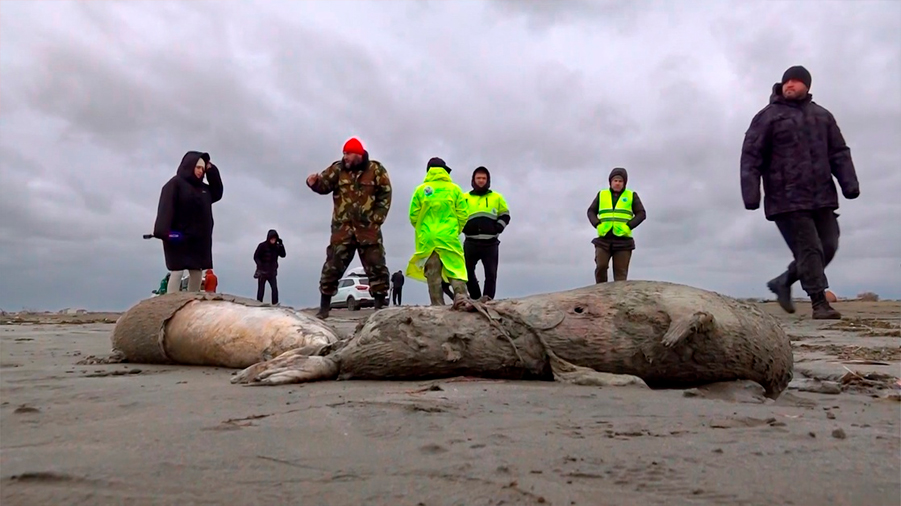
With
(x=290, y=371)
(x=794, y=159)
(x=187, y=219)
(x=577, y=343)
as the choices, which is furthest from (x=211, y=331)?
(x=794, y=159)

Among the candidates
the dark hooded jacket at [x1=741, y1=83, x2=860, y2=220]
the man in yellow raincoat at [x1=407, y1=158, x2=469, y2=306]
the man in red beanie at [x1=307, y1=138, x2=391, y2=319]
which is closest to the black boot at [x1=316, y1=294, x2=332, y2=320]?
the man in red beanie at [x1=307, y1=138, x2=391, y2=319]

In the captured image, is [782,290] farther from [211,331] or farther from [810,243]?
[211,331]

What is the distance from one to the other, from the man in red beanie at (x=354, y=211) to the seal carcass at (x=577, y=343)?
3815 mm

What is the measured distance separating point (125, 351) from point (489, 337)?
2.57 meters

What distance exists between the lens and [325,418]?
2.29 metres

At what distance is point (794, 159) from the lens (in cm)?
772

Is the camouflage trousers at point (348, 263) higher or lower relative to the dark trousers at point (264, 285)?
lower

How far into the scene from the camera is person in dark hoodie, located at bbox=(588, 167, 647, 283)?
9219 mm

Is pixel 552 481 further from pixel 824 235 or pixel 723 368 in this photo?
pixel 824 235

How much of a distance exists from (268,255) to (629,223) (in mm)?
9627

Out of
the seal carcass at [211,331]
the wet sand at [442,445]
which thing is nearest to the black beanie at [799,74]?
the wet sand at [442,445]

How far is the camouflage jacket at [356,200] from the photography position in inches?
294

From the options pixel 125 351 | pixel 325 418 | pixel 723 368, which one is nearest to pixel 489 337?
pixel 723 368

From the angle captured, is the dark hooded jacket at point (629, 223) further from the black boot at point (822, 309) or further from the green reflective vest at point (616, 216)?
the black boot at point (822, 309)
